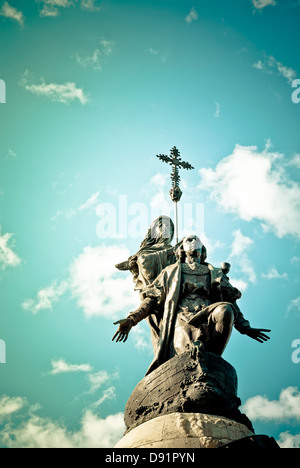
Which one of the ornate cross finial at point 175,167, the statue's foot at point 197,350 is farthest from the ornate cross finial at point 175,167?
the statue's foot at point 197,350

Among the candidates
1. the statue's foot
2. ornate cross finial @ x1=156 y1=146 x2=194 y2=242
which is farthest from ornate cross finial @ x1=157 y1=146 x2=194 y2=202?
the statue's foot

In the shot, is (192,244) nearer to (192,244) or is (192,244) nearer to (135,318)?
(192,244)

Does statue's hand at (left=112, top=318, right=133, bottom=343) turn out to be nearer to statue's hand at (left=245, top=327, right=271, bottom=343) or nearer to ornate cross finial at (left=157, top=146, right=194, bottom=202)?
statue's hand at (left=245, top=327, right=271, bottom=343)

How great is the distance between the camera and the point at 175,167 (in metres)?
12.1

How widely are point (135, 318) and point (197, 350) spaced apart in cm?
164

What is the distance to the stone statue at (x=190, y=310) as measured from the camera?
6.85 metres

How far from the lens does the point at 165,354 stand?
7.22 m

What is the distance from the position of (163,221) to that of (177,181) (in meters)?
1.65

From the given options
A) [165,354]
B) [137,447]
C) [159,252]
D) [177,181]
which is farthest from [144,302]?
[177,181]

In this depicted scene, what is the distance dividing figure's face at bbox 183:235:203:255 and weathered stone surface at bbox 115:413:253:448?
358cm

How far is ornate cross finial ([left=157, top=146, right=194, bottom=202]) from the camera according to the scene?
11719mm

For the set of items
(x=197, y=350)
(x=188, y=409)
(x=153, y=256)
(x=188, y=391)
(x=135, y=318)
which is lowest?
(x=188, y=409)

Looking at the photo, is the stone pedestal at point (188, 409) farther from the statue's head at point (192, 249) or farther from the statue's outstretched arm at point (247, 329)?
the statue's head at point (192, 249)

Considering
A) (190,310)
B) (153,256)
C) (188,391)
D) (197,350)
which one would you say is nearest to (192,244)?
(153,256)
